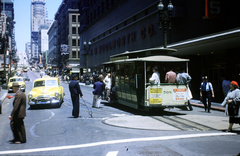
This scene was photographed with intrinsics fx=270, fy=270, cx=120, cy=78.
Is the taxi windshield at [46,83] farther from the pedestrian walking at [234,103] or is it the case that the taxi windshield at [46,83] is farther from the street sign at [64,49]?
the street sign at [64,49]

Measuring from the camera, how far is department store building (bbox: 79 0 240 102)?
18031 millimetres

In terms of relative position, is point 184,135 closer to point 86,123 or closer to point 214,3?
point 86,123

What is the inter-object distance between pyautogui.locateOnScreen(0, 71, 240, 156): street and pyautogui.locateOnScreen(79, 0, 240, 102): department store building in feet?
23.0

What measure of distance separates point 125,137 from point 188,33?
56.3 ft

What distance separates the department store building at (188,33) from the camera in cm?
1803

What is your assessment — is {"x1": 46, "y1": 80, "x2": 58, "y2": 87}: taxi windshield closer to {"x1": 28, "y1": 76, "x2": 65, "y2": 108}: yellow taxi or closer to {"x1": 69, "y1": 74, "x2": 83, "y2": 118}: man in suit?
{"x1": 28, "y1": 76, "x2": 65, "y2": 108}: yellow taxi

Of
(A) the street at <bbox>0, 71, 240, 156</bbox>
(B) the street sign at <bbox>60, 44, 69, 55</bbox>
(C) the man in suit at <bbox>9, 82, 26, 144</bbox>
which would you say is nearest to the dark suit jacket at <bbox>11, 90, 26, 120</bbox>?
A: (C) the man in suit at <bbox>9, 82, 26, 144</bbox>

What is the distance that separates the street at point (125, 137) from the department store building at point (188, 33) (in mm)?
6998

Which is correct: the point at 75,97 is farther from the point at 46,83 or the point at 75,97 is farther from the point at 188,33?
the point at 188,33

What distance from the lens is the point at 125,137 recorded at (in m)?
8.15

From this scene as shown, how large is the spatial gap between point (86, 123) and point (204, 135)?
14.8 feet

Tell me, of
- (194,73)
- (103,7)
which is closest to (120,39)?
(103,7)

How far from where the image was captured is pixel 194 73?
83.5ft

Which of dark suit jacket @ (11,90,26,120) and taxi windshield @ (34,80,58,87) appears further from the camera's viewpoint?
taxi windshield @ (34,80,58,87)
